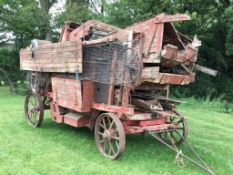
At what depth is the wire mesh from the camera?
17.1 feet

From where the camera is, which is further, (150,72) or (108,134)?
(108,134)

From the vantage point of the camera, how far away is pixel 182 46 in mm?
5691

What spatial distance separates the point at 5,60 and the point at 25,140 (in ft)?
41.8

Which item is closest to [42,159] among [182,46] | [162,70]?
[162,70]

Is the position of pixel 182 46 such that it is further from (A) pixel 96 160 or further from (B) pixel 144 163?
(A) pixel 96 160

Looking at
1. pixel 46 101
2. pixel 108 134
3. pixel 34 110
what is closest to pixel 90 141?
pixel 108 134

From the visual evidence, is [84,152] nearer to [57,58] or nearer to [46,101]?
[57,58]

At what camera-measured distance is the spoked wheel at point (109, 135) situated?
5309 millimetres

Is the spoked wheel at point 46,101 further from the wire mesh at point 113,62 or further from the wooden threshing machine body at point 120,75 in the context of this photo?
the wire mesh at point 113,62

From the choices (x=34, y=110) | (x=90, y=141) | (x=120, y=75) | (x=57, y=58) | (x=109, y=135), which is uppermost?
(x=57, y=58)

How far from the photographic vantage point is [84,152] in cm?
596

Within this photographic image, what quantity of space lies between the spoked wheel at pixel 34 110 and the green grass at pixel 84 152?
191 mm

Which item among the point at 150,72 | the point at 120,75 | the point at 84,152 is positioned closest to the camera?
the point at 150,72

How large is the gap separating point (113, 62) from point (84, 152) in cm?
173
